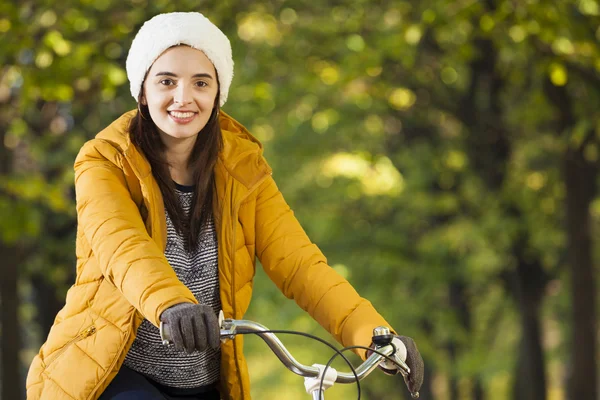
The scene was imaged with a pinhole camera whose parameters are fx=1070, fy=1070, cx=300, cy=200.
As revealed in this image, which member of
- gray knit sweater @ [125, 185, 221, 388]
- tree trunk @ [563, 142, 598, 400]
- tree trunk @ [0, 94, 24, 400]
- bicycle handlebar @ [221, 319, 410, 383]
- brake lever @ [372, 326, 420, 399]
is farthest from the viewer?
tree trunk @ [563, 142, 598, 400]

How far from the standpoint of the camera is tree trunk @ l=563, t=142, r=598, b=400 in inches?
493

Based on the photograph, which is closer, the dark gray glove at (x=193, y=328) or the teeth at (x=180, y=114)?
the dark gray glove at (x=193, y=328)

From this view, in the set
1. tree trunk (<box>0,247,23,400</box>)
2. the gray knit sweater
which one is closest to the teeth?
the gray knit sweater

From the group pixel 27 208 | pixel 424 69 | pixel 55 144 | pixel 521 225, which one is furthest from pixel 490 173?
Answer: pixel 27 208

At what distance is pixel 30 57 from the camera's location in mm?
9594

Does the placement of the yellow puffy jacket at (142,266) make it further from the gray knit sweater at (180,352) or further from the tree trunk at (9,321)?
the tree trunk at (9,321)

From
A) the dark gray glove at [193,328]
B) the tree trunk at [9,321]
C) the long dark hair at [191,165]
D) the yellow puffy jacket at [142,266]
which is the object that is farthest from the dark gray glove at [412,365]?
the tree trunk at [9,321]

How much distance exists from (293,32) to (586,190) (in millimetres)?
4602

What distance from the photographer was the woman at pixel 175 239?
3.27 metres

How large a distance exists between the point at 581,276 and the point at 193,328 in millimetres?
10587

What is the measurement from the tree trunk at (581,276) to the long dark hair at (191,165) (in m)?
9.55

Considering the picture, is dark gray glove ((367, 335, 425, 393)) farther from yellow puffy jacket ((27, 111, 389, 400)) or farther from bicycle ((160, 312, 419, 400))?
yellow puffy jacket ((27, 111, 389, 400))

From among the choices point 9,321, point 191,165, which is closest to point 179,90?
point 191,165

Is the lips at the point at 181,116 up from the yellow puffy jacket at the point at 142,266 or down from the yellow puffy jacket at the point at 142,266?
up
